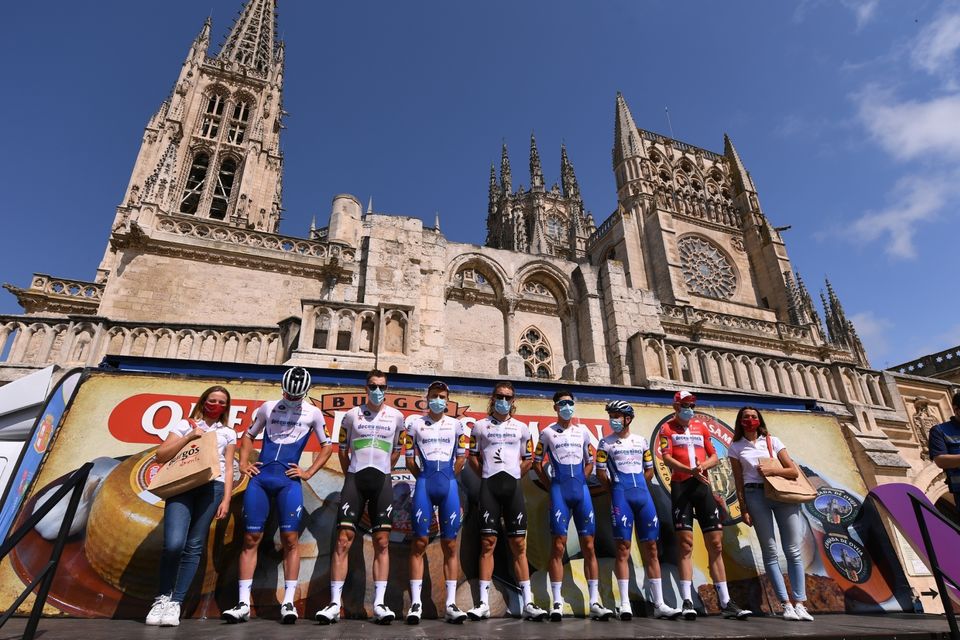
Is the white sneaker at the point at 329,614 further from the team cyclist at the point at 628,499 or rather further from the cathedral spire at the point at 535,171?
the cathedral spire at the point at 535,171

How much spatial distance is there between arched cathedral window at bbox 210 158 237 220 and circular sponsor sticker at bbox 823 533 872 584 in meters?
31.4

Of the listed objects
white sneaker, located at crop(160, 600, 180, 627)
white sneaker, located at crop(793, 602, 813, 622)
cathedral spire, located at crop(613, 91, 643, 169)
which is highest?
cathedral spire, located at crop(613, 91, 643, 169)

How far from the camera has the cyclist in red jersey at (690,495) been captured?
4.04 meters

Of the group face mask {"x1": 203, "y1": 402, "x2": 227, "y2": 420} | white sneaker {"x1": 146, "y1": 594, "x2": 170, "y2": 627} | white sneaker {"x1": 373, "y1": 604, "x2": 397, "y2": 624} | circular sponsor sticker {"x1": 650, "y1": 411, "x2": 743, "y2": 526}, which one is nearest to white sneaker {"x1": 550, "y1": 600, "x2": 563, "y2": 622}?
white sneaker {"x1": 373, "y1": 604, "x2": 397, "y2": 624}

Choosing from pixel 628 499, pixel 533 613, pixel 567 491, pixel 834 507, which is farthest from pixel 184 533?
pixel 834 507

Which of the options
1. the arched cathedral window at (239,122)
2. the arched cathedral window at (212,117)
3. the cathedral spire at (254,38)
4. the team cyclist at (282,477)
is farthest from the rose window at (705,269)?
the cathedral spire at (254,38)

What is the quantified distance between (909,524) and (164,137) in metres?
36.0

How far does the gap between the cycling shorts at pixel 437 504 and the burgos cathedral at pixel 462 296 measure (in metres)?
4.43

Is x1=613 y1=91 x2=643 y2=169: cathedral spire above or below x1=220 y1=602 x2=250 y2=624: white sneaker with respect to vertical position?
above

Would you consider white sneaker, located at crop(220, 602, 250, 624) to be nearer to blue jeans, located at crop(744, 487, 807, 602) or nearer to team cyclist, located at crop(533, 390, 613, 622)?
team cyclist, located at crop(533, 390, 613, 622)

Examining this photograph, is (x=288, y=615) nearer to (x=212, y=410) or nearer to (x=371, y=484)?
(x=371, y=484)

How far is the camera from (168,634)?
109 inches

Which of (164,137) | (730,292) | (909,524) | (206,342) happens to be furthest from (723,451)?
(164,137)

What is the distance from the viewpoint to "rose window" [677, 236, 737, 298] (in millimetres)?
27156
